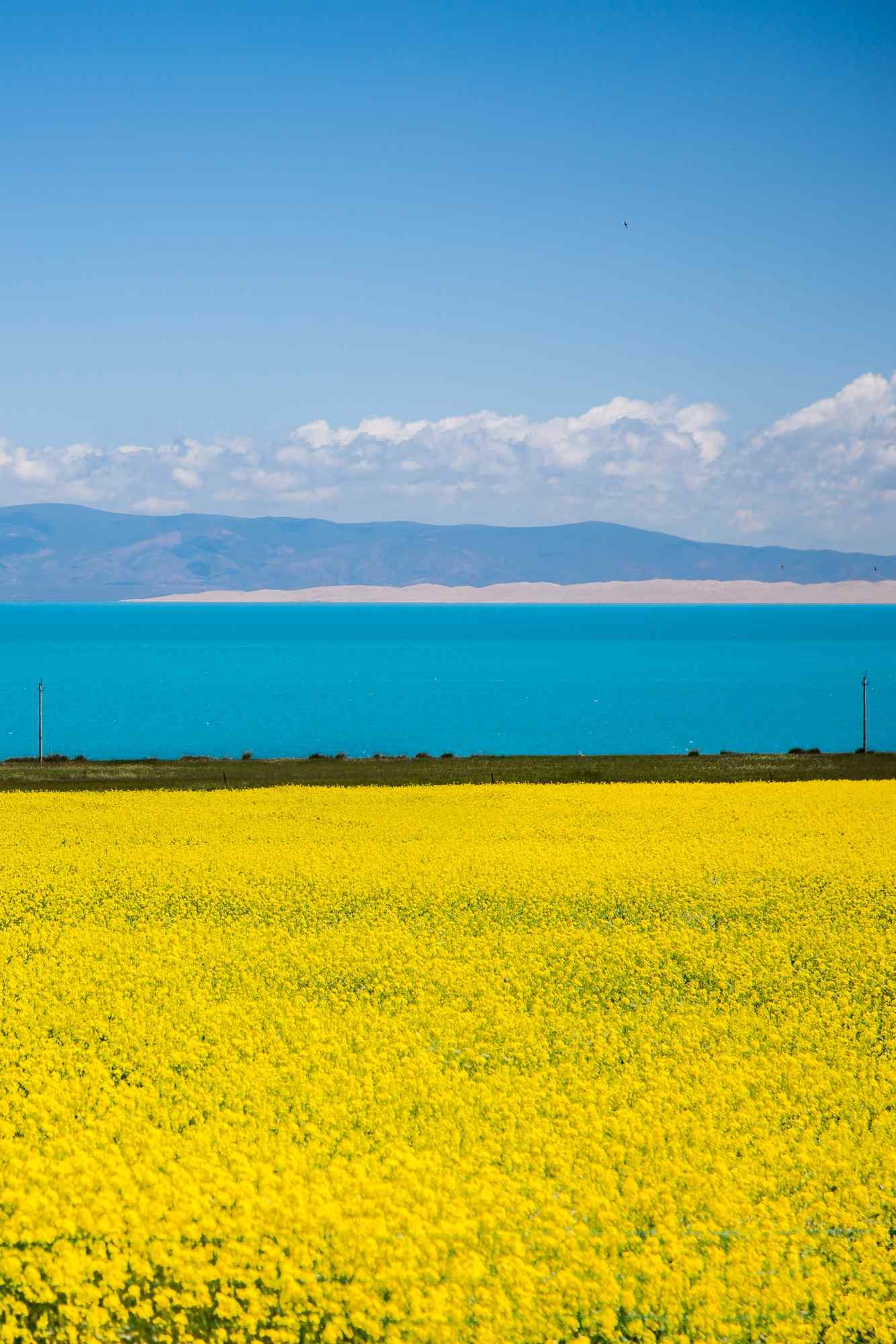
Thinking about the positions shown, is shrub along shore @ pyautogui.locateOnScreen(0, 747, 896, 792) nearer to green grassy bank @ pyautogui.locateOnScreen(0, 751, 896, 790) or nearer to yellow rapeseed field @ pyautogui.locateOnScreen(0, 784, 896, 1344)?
green grassy bank @ pyautogui.locateOnScreen(0, 751, 896, 790)

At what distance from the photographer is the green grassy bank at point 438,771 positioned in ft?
143

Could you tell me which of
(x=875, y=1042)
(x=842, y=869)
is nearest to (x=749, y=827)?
(x=842, y=869)

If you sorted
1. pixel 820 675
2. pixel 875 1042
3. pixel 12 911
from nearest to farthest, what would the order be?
pixel 875 1042 < pixel 12 911 < pixel 820 675

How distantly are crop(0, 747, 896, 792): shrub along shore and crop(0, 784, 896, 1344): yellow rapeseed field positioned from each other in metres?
18.6

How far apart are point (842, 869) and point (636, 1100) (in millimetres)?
12528

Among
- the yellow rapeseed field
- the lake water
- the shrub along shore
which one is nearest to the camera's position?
the yellow rapeseed field

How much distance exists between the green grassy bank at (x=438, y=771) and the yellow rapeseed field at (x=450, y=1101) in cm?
1860

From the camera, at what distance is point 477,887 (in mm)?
22812

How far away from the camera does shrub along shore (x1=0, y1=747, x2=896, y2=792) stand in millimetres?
43656

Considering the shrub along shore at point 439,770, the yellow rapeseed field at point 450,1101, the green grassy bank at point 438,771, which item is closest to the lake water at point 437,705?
the shrub along shore at point 439,770

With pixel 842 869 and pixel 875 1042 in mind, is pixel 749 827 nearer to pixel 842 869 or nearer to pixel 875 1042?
pixel 842 869

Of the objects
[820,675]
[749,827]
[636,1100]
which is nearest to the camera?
[636,1100]

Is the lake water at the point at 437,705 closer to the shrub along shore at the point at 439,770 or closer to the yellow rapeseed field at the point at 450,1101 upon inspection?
the shrub along shore at the point at 439,770

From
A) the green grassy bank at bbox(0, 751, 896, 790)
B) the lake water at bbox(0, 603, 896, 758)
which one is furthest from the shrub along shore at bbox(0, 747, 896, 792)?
the lake water at bbox(0, 603, 896, 758)
